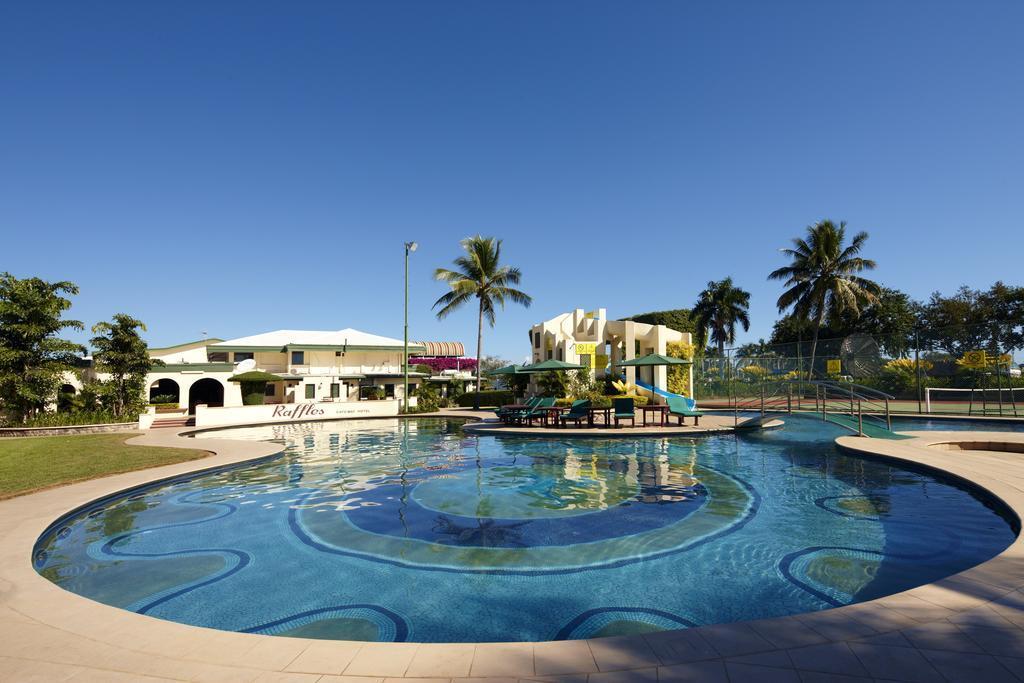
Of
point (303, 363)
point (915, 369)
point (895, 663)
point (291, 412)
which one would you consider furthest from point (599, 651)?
point (303, 363)

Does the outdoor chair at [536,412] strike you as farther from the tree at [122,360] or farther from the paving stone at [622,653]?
the tree at [122,360]

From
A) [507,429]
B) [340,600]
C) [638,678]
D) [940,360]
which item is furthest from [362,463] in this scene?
[940,360]

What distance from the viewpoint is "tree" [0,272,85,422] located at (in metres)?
19.0

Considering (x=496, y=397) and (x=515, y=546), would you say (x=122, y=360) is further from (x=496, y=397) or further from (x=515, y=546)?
(x=515, y=546)

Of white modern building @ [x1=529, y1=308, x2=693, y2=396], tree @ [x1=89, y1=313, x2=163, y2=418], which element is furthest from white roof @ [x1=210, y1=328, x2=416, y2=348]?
white modern building @ [x1=529, y1=308, x2=693, y2=396]

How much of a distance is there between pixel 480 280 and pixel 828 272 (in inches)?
1041

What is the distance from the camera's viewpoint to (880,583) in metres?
5.01

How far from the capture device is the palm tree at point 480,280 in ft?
107

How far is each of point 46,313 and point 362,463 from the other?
18.0m

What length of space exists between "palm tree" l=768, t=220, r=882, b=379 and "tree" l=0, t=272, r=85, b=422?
147 feet

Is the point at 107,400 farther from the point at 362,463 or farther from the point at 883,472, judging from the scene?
the point at 883,472

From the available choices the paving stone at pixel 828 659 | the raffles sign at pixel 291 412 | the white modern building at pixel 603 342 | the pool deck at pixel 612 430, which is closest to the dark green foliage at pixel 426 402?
the raffles sign at pixel 291 412

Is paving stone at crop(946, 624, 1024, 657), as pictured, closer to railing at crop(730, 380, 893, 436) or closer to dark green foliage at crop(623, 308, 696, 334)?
railing at crop(730, 380, 893, 436)

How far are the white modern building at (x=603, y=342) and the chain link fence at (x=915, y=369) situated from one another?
117 inches
